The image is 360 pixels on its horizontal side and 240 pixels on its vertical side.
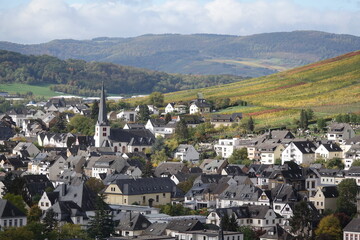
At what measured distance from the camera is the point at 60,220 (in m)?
71.2

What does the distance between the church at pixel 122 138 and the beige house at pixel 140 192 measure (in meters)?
33.0

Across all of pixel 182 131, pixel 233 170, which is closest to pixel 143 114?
pixel 182 131

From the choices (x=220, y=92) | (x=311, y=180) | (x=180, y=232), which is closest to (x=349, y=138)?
(x=311, y=180)

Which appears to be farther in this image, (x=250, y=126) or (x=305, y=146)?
(x=250, y=126)

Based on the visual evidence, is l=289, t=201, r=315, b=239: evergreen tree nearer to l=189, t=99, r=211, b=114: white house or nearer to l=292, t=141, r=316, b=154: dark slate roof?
l=292, t=141, r=316, b=154: dark slate roof

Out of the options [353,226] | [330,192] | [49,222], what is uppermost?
[330,192]

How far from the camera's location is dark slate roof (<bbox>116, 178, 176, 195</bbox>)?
3349 inches

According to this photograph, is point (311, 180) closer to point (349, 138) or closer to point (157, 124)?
point (349, 138)

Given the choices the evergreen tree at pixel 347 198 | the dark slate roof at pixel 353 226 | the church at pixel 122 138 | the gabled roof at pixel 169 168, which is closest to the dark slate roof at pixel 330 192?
the evergreen tree at pixel 347 198

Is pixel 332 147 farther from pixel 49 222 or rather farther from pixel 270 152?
pixel 49 222

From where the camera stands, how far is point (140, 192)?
85.2 metres

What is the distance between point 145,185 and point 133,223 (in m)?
16.2

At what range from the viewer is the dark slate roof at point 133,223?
229 feet

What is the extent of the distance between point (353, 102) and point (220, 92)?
42.3 metres
